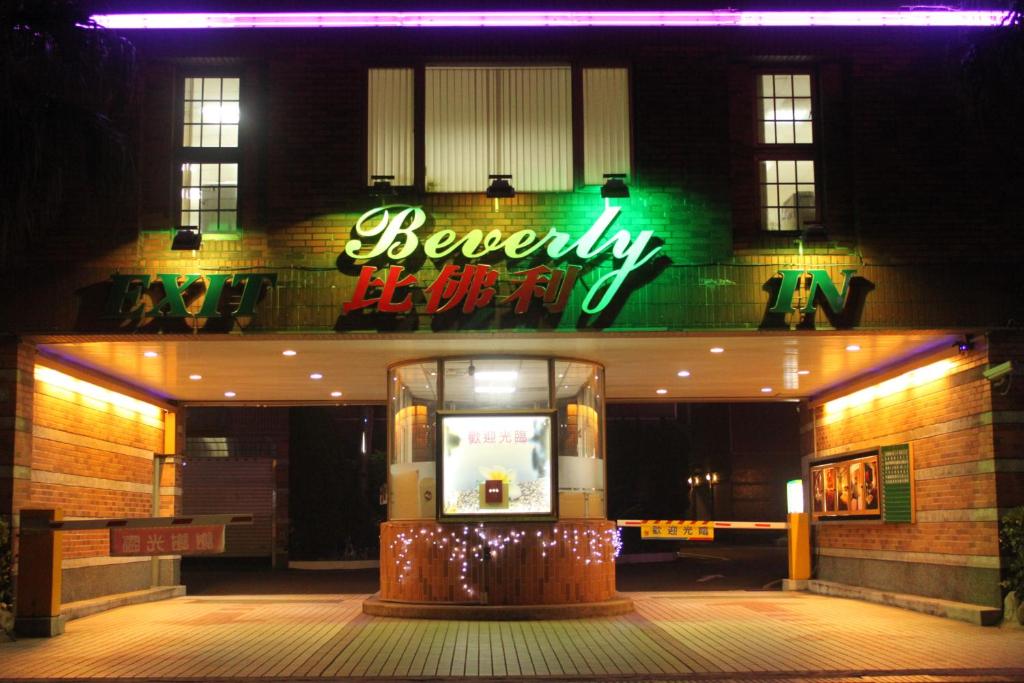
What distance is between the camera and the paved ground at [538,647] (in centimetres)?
1063

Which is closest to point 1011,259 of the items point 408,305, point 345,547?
point 408,305

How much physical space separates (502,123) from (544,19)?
1429 mm

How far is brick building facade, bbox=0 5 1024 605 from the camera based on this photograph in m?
14.1

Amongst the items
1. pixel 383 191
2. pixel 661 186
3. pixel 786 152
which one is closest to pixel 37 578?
pixel 383 191

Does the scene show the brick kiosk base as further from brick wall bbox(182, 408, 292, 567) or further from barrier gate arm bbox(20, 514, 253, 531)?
brick wall bbox(182, 408, 292, 567)

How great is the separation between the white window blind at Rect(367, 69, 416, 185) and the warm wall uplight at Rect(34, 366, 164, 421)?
520cm

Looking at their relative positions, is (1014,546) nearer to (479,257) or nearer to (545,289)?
(545,289)

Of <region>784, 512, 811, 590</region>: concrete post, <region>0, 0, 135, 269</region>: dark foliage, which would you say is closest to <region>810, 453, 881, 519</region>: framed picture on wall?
<region>784, 512, 811, 590</region>: concrete post

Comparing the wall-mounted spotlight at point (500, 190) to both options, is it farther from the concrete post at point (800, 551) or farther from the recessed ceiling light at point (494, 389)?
the concrete post at point (800, 551)

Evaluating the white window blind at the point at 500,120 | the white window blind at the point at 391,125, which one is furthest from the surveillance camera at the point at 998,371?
the white window blind at the point at 391,125

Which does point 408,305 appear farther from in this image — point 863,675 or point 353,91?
point 863,675

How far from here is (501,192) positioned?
565 inches

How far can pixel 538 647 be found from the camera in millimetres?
12422

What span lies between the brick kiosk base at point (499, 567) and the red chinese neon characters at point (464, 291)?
3223 millimetres
